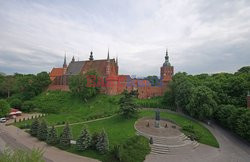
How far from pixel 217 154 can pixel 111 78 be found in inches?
1201

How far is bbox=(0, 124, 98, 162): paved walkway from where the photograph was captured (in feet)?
56.5

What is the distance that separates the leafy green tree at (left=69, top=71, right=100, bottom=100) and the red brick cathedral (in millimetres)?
2856

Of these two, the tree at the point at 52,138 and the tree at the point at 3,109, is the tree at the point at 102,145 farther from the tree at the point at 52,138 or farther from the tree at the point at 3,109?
the tree at the point at 3,109

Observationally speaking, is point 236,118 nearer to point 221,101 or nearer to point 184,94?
point 221,101

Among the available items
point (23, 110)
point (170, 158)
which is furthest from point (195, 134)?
point (23, 110)

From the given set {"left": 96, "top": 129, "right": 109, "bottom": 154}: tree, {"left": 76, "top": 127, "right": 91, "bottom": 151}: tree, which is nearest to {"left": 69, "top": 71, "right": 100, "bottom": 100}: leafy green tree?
{"left": 76, "top": 127, "right": 91, "bottom": 151}: tree

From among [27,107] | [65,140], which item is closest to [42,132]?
[65,140]

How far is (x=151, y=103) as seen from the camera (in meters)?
38.3

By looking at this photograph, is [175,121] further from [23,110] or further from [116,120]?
[23,110]

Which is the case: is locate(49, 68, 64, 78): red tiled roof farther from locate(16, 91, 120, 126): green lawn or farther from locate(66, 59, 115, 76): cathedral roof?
locate(16, 91, 120, 126): green lawn

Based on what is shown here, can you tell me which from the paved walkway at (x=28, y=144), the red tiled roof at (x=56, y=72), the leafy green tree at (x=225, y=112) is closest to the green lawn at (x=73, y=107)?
the paved walkway at (x=28, y=144)

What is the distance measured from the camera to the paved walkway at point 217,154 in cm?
1766

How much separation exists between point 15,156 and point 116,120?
65.6 feet

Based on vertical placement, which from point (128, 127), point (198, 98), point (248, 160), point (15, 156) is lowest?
point (248, 160)
